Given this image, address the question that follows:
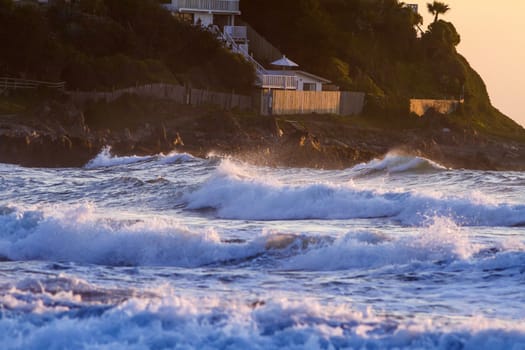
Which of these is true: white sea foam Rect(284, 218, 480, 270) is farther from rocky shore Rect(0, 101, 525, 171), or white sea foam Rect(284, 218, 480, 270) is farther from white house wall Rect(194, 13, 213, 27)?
white house wall Rect(194, 13, 213, 27)

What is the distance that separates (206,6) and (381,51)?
12248 millimetres

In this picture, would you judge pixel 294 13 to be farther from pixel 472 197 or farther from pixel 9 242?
pixel 9 242

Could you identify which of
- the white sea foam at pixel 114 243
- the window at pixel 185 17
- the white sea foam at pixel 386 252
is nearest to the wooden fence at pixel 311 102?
the window at pixel 185 17

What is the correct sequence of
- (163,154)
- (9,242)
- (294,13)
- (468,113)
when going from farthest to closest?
1. (468,113)
2. (294,13)
3. (163,154)
4. (9,242)

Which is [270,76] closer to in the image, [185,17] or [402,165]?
[185,17]

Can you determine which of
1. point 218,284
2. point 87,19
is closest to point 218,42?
point 87,19

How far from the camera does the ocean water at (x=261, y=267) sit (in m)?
12.1

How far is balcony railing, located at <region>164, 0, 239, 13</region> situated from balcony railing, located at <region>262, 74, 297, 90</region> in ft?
20.6

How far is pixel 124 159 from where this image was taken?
39812mm

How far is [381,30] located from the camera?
69.8m

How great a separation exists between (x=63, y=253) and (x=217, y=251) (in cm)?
233

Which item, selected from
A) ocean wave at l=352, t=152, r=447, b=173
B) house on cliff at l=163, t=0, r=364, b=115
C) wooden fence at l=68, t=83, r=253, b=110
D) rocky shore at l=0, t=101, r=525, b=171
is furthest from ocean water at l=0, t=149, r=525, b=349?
house on cliff at l=163, t=0, r=364, b=115

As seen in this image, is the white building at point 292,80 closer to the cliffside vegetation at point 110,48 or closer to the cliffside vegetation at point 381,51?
the cliffside vegetation at point 110,48

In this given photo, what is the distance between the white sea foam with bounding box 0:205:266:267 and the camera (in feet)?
58.9
